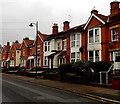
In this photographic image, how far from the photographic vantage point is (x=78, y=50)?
24.8 metres

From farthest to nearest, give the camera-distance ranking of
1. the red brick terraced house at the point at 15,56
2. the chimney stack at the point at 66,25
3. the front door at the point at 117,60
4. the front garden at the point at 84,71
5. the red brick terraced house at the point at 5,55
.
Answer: the red brick terraced house at the point at 5,55 < the red brick terraced house at the point at 15,56 < the chimney stack at the point at 66,25 < the front door at the point at 117,60 < the front garden at the point at 84,71

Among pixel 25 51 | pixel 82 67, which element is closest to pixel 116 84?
pixel 82 67

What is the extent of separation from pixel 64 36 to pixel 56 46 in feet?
12.4

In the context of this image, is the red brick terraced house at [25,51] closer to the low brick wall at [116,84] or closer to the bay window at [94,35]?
A: the bay window at [94,35]

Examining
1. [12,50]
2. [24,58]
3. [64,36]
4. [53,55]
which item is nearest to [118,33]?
[64,36]

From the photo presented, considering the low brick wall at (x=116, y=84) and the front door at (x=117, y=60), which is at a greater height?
the front door at (x=117, y=60)

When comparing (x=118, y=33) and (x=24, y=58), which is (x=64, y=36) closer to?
(x=118, y=33)

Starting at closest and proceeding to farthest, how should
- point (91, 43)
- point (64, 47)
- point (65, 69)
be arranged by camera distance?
point (65, 69), point (91, 43), point (64, 47)

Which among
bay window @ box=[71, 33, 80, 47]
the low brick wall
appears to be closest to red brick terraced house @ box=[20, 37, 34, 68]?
bay window @ box=[71, 33, 80, 47]

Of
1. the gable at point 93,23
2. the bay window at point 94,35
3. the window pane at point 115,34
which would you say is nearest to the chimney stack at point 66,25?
the gable at point 93,23

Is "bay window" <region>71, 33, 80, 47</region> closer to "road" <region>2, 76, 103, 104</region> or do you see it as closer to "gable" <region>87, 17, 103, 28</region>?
"gable" <region>87, 17, 103, 28</region>

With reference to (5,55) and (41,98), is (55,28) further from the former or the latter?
(5,55)

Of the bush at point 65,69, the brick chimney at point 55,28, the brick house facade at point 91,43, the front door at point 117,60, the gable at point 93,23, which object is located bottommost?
the bush at point 65,69

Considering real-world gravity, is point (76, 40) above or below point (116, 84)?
above
